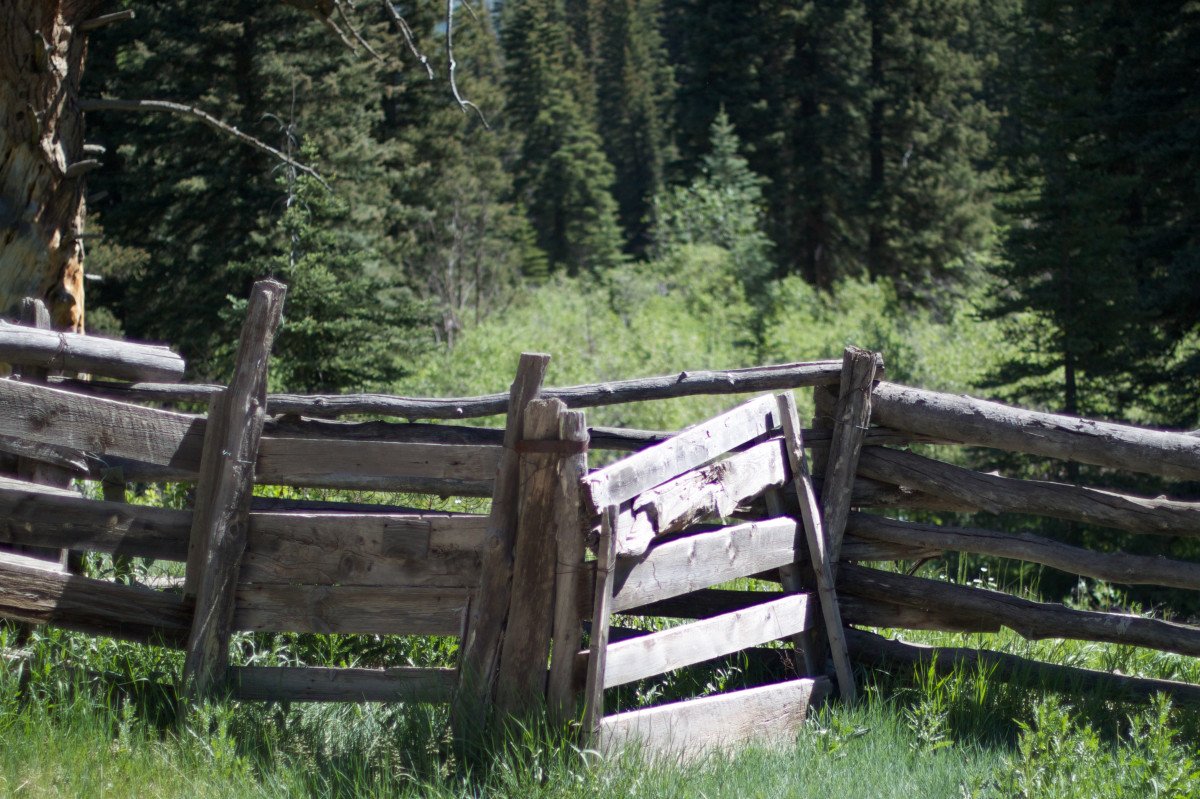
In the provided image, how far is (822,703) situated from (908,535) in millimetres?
874

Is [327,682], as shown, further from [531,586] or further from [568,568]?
[568,568]

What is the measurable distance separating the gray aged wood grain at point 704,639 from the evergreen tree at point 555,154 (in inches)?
1753

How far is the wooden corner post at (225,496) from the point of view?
3881 mm

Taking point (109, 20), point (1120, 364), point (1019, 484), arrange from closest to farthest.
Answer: point (1019, 484) → point (109, 20) → point (1120, 364)

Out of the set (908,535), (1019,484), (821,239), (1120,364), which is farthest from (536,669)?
(821,239)

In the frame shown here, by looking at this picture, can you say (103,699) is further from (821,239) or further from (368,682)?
(821,239)

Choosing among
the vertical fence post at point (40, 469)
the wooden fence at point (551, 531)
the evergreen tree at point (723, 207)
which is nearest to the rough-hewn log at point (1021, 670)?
the wooden fence at point (551, 531)

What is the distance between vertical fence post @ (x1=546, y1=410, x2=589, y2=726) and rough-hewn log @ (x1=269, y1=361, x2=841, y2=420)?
1.25m

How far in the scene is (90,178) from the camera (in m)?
18.9

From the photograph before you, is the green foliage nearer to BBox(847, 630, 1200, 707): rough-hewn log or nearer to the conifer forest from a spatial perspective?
the conifer forest

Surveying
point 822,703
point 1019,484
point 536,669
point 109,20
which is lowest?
point 822,703

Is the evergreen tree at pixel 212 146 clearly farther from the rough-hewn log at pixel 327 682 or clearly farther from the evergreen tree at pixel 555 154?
the evergreen tree at pixel 555 154

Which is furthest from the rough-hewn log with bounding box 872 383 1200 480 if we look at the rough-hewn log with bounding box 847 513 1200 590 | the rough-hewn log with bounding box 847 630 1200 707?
the rough-hewn log with bounding box 847 630 1200 707

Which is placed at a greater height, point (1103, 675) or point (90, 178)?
point (90, 178)
